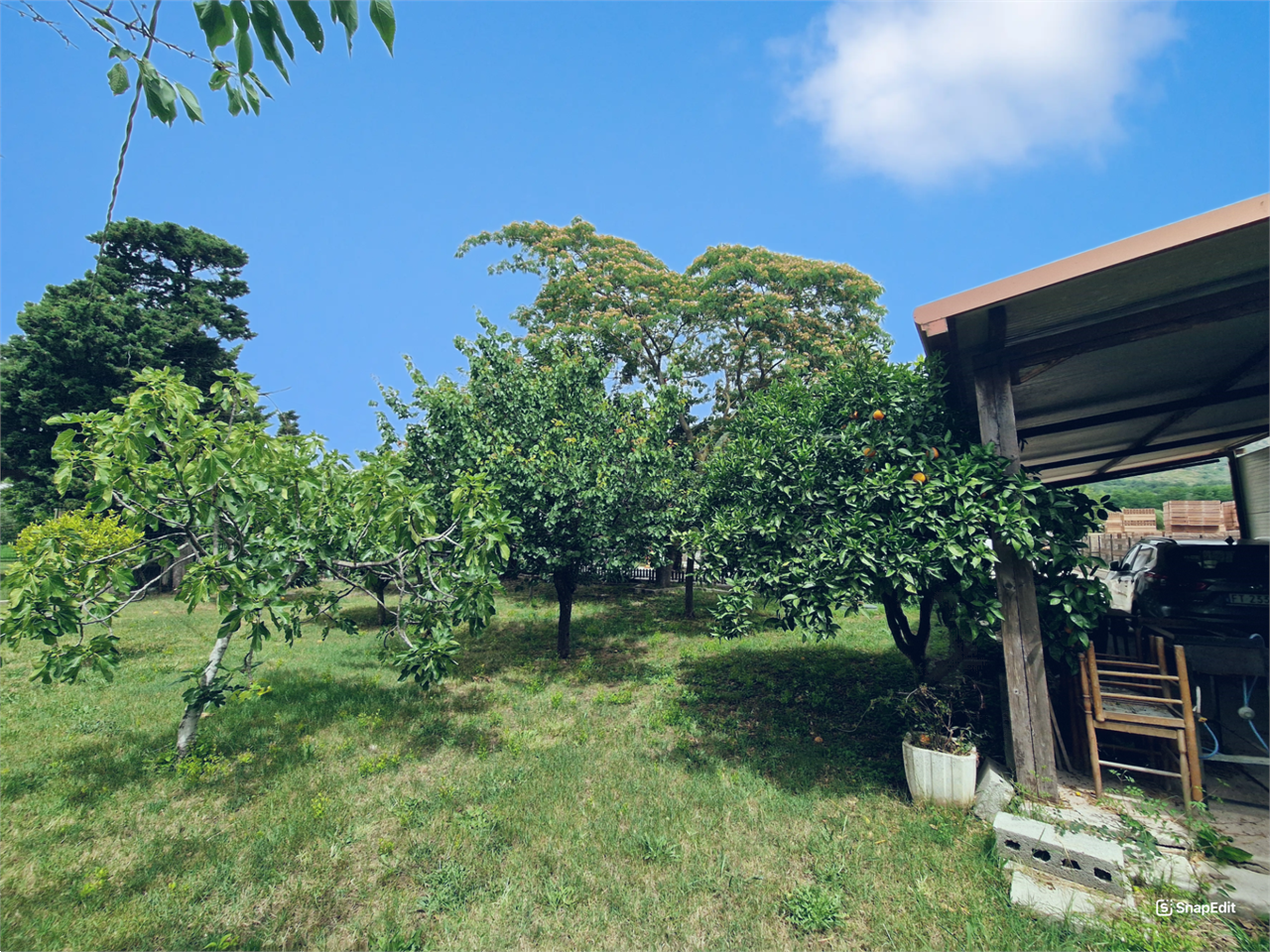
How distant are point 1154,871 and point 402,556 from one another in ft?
23.2

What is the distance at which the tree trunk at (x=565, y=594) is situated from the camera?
11148 mm

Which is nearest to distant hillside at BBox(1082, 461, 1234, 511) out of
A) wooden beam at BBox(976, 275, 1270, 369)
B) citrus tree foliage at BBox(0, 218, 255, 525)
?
wooden beam at BBox(976, 275, 1270, 369)

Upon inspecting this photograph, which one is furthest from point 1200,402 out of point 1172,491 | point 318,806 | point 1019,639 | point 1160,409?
point 1172,491

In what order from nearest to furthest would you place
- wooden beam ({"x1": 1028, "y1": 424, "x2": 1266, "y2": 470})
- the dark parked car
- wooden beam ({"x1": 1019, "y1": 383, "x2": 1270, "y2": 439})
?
wooden beam ({"x1": 1019, "y1": 383, "x2": 1270, "y2": 439}), the dark parked car, wooden beam ({"x1": 1028, "y1": 424, "x2": 1266, "y2": 470})

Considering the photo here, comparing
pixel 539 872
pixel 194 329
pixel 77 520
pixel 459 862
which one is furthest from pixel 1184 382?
pixel 194 329

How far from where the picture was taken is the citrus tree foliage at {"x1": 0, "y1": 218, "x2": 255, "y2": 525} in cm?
2091

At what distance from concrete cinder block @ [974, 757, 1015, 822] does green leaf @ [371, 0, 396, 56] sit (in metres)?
6.17

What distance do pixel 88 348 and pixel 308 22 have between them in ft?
89.8

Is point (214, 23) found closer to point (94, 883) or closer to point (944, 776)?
point (94, 883)

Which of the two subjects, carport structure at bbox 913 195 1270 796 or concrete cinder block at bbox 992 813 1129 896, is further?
carport structure at bbox 913 195 1270 796

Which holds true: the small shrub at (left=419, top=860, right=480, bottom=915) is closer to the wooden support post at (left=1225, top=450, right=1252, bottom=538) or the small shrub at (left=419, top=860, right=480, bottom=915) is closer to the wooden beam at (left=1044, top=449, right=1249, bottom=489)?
the wooden beam at (left=1044, top=449, right=1249, bottom=489)

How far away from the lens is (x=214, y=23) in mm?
1720

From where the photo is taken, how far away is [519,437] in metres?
10.6

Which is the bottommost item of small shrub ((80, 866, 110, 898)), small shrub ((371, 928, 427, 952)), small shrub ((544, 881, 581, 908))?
small shrub ((371, 928, 427, 952))
